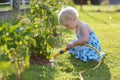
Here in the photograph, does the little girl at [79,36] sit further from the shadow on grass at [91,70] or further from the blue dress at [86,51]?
the shadow on grass at [91,70]

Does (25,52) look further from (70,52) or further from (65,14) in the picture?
(70,52)

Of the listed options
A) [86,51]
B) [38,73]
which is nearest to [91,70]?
[86,51]

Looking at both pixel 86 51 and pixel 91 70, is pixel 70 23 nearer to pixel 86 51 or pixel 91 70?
pixel 86 51

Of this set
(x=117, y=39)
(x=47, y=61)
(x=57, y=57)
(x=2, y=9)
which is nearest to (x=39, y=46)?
(x=47, y=61)

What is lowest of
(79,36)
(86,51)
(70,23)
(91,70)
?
(91,70)

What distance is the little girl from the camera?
542 cm

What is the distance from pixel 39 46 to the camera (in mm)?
5355

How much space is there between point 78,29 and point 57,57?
24.7 inches

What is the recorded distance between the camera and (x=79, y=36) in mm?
5809

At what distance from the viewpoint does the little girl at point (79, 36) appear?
17.8ft

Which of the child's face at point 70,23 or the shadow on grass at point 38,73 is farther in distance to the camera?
the child's face at point 70,23

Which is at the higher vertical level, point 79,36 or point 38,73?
point 79,36

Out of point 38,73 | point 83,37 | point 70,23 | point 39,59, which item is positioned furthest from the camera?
point 83,37

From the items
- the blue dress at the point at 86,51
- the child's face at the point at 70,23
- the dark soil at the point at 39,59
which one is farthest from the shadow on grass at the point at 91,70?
the child's face at the point at 70,23
